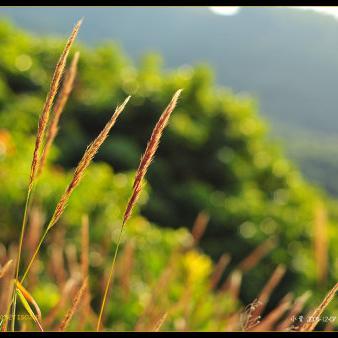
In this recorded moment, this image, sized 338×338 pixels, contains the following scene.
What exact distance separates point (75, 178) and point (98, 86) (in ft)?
24.2

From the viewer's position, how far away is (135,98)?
7.13 metres

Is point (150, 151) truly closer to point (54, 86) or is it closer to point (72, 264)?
point (54, 86)

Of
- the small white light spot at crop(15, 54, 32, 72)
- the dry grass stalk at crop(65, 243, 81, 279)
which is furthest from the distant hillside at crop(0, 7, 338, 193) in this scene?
the dry grass stalk at crop(65, 243, 81, 279)

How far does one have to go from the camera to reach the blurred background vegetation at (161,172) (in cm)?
338

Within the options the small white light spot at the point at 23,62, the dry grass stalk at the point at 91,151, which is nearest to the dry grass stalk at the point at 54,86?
the dry grass stalk at the point at 91,151

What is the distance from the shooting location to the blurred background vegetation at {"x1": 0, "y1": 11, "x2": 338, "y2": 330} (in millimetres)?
3383

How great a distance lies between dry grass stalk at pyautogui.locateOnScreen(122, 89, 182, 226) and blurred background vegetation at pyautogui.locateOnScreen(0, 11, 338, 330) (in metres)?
1.96

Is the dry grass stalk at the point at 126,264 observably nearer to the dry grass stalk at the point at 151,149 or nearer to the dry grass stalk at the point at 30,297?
the dry grass stalk at the point at 30,297

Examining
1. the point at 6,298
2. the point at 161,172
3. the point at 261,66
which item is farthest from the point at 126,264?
the point at 261,66

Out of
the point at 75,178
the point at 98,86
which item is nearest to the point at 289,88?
the point at 98,86

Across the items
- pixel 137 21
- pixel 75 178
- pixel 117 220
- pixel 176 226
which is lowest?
pixel 176 226

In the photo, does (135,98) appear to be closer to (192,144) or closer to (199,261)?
(192,144)

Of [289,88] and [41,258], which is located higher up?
[289,88]

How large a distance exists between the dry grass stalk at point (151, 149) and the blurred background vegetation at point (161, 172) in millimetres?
1961
